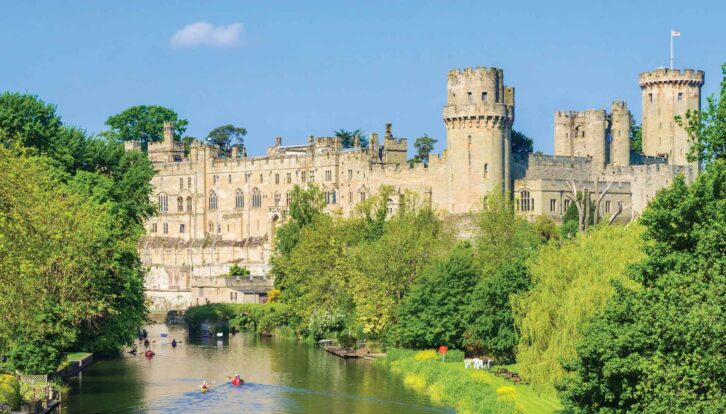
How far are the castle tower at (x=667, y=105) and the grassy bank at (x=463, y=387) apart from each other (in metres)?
51.7

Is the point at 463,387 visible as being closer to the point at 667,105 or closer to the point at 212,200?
the point at 667,105

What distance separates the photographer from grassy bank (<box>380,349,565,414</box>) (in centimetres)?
4244

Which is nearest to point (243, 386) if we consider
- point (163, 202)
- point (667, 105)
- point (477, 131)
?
point (477, 131)

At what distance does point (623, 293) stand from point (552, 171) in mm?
64223

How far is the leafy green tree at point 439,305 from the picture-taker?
58.7 m

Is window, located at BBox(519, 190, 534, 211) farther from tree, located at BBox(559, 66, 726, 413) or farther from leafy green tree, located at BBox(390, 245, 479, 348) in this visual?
tree, located at BBox(559, 66, 726, 413)

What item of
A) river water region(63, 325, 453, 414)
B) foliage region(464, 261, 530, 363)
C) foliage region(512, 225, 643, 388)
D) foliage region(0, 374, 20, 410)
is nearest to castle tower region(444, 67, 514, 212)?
river water region(63, 325, 453, 414)

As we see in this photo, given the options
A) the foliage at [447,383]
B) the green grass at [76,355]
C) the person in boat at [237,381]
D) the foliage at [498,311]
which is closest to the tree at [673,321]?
the foliage at [447,383]

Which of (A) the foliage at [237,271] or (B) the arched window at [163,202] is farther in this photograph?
(B) the arched window at [163,202]

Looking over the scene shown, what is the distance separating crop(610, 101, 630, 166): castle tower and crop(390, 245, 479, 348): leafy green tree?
45212mm

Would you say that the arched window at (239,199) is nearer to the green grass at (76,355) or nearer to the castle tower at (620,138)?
the castle tower at (620,138)

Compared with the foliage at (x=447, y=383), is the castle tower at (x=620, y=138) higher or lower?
higher

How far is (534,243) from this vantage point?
2608 inches

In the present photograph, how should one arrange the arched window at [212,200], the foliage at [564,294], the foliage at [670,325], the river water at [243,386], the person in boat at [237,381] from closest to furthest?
1. the foliage at [670,325]
2. the foliage at [564,294]
3. the river water at [243,386]
4. the person in boat at [237,381]
5. the arched window at [212,200]
